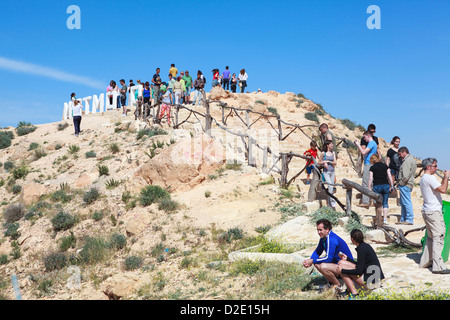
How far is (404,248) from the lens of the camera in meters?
7.62

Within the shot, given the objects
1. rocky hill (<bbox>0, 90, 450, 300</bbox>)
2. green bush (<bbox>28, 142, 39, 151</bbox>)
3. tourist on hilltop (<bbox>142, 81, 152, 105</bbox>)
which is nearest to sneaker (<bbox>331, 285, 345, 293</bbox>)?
rocky hill (<bbox>0, 90, 450, 300</bbox>)

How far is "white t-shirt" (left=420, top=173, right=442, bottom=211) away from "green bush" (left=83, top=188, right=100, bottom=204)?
10.6 meters

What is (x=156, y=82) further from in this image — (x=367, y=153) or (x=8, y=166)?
(x=367, y=153)

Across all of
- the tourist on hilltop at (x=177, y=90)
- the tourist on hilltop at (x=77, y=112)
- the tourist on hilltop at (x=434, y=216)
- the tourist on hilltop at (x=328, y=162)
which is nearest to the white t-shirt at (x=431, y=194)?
the tourist on hilltop at (x=434, y=216)

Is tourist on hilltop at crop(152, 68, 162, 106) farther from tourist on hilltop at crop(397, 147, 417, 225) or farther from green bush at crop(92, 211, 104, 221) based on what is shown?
tourist on hilltop at crop(397, 147, 417, 225)

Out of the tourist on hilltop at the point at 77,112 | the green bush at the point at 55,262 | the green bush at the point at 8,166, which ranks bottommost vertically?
the green bush at the point at 55,262

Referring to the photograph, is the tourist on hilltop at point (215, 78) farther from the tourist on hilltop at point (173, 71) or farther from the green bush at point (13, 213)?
the green bush at point (13, 213)

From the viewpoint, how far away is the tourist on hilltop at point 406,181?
28.8ft

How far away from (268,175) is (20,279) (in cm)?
792

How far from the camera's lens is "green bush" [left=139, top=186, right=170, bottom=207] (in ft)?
41.5

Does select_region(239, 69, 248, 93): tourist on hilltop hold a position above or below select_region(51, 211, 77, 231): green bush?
above

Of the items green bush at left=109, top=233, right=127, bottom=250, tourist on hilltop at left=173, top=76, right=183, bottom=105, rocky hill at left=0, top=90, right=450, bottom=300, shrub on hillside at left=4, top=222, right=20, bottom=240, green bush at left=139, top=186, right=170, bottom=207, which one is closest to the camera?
rocky hill at left=0, top=90, right=450, bottom=300

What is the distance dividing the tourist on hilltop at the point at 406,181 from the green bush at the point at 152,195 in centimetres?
682
